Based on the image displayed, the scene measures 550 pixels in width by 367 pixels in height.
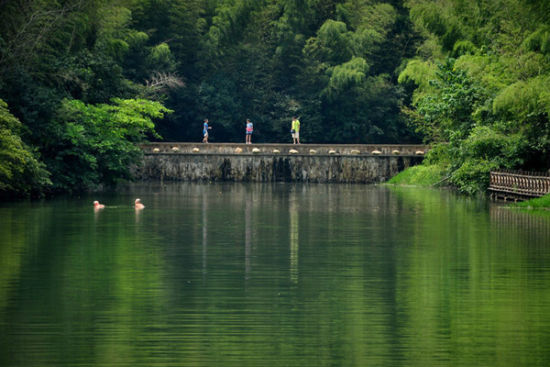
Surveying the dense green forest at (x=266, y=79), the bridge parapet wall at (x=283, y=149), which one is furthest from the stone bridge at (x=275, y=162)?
the dense green forest at (x=266, y=79)

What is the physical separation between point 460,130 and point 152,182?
1992 centimetres

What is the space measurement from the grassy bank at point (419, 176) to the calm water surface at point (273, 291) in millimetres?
23391

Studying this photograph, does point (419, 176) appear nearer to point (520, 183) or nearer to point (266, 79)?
point (520, 183)

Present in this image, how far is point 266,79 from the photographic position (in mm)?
76000

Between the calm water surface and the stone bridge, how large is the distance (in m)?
30.1

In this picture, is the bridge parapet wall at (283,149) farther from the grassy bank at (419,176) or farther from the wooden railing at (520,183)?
the wooden railing at (520,183)

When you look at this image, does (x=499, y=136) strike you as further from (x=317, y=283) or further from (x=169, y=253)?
(x=317, y=283)

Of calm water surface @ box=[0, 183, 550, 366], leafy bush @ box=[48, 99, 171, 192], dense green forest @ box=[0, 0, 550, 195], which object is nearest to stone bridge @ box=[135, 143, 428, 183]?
dense green forest @ box=[0, 0, 550, 195]

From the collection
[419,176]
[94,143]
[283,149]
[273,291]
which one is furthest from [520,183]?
[273,291]

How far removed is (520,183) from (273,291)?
976 inches

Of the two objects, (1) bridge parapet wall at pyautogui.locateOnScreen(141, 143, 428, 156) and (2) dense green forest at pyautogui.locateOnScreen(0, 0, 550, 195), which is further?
(1) bridge parapet wall at pyautogui.locateOnScreen(141, 143, 428, 156)

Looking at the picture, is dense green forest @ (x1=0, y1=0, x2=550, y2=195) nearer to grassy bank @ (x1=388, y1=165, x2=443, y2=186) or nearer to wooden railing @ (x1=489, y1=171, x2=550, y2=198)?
grassy bank @ (x1=388, y1=165, x2=443, y2=186)

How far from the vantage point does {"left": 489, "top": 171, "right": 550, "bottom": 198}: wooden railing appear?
37188 millimetres

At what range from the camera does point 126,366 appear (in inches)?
450
